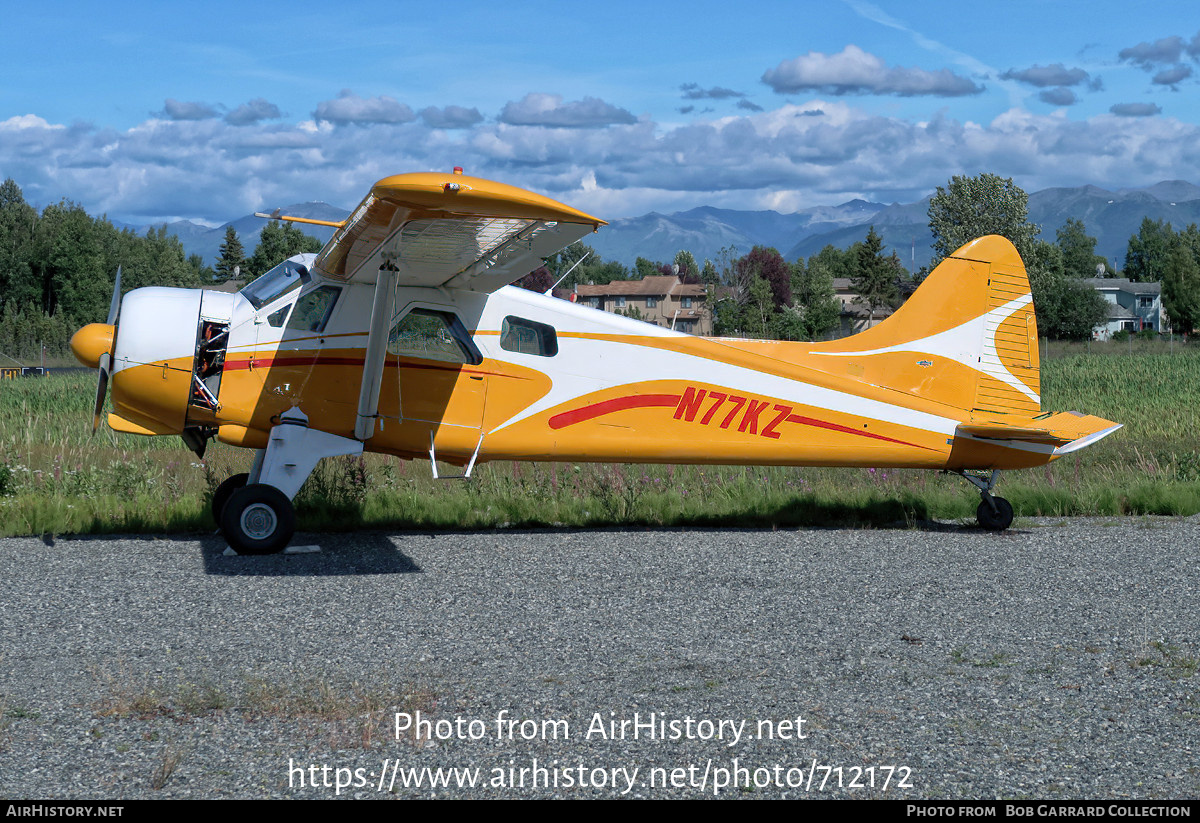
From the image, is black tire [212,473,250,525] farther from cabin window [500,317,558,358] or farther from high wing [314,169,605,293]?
cabin window [500,317,558,358]

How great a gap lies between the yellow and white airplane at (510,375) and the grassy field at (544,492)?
1.04 m

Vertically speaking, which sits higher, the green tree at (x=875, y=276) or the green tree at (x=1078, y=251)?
the green tree at (x=1078, y=251)

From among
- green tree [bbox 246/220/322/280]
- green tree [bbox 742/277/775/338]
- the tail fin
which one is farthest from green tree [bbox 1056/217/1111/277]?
the tail fin

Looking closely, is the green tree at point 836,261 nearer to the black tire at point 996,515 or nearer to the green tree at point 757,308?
the green tree at point 757,308

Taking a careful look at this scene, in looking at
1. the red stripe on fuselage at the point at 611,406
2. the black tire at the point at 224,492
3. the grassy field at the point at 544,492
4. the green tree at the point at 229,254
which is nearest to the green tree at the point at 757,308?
the green tree at the point at 229,254

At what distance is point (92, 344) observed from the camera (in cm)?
840

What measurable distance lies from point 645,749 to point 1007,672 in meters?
2.25

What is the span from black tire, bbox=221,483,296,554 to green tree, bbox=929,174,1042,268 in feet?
214

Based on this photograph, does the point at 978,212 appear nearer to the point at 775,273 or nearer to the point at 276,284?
the point at 775,273

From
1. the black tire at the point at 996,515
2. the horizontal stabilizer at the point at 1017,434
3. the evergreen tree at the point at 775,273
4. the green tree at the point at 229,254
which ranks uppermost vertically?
the evergreen tree at the point at 775,273

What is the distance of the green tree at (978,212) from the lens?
68944 millimetres

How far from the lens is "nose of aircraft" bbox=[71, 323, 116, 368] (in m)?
8.40
